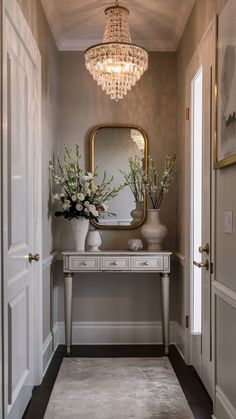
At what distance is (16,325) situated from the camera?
2436mm

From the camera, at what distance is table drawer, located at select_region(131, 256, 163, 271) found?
370cm

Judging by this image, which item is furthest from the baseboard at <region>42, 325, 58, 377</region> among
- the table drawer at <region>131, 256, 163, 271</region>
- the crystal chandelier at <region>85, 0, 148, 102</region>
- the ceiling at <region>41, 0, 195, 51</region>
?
the ceiling at <region>41, 0, 195, 51</region>

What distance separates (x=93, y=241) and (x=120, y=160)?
83 cm

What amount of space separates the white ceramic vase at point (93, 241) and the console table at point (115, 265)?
19 cm

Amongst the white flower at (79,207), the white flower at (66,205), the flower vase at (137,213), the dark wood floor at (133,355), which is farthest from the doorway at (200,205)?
the white flower at (66,205)

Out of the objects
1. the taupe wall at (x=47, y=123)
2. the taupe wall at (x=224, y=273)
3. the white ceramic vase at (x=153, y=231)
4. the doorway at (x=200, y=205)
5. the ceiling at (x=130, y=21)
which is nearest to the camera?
the taupe wall at (x=224, y=273)

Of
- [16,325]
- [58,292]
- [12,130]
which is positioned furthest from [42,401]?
[12,130]

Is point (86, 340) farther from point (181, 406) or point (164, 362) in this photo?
point (181, 406)

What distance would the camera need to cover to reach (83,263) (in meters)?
3.69

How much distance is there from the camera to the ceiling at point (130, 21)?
11.0ft

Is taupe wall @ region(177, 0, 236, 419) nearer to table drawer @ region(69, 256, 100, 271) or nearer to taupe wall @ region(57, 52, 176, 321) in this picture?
taupe wall @ region(57, 52, 176, 321)

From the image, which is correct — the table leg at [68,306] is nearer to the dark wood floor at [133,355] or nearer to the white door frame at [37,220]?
the dark wood floor at [133,355]

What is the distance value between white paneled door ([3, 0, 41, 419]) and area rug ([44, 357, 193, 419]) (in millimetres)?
253

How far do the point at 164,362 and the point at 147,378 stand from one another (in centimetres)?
39
